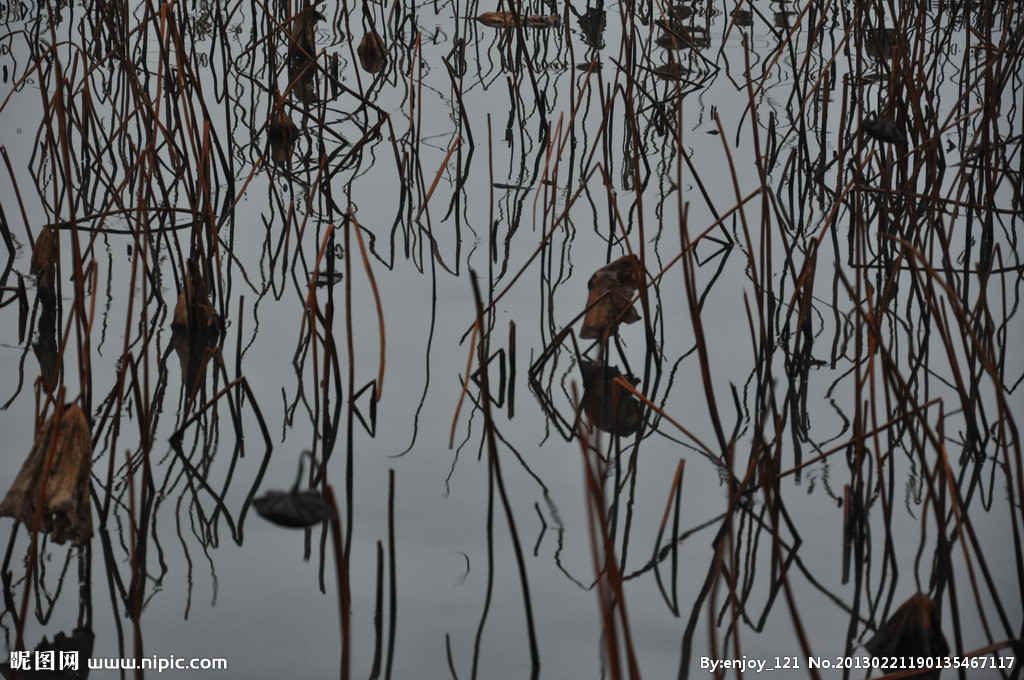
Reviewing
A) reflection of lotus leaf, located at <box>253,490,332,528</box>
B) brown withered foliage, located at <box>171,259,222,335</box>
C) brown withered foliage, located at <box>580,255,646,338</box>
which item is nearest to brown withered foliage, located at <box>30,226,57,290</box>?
brown withered foliage, located at <box>171,259,222,335</box>

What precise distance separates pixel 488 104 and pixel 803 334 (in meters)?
1.29

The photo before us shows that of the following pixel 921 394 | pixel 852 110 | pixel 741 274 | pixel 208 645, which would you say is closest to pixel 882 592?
pixel 921 394

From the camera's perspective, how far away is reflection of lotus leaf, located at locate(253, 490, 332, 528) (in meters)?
0.77

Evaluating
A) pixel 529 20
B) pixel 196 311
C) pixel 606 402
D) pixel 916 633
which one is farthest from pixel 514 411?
pixel 529 20

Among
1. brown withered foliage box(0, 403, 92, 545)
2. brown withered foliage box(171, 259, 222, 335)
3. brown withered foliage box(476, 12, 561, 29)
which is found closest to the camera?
brown withered foliage box(0, 403, 92, 545)

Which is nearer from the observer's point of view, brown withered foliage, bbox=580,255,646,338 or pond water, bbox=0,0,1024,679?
pond water, bbox=0,0,1024,679

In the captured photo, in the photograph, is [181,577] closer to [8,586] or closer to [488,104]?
[8,586]

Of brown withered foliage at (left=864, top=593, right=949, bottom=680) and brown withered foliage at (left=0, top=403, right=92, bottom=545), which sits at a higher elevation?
brown withered foliage at (left=0, top=403, right=92, bottom=545)

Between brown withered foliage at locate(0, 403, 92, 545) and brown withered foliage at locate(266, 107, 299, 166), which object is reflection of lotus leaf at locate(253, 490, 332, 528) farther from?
brown withered foliage at locate(266, 107, 299, 166)

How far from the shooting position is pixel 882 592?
3.48 feet

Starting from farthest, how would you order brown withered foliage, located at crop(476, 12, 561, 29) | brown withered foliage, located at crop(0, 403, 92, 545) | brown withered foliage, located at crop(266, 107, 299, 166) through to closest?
brown withered foliage, located at crop(476, 12, 561, 29), brown withered foliage, located at crop(266, 107, 299, 166), brown withered foliage, located at crop(0, 403, 92, 545)

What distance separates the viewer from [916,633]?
2.92ft

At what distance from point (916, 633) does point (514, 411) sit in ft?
2.05

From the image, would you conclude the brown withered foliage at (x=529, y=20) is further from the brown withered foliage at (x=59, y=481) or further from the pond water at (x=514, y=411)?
the brown withered foliage at (x=59, y=481)
